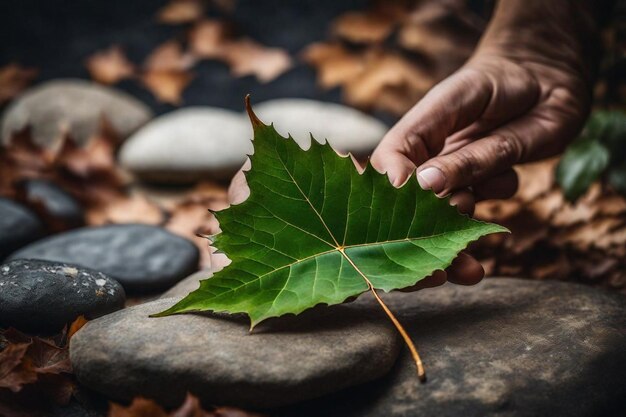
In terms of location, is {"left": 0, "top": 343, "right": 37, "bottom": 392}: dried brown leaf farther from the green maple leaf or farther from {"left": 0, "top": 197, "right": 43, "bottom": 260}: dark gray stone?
{"left": 0, "top": 197, "right": 43, "bottom": 260}: dark gray stone

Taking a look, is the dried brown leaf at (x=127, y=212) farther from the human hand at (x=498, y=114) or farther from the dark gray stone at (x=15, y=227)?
the human hand at (x=498, y=114)

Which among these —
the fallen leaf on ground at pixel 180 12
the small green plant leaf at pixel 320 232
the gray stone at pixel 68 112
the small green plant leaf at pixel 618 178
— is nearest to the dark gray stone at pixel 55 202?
the gray stone at pixel 68 112

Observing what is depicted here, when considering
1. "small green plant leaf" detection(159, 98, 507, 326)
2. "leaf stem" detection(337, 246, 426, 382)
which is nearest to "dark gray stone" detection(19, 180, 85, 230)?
"small green plant leaf" detection(159, 98, 507, 326)

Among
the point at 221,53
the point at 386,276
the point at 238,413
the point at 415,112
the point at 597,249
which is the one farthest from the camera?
the point at 221,53


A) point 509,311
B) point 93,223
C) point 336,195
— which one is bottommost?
point 93,223

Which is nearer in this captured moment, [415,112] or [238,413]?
[238,413]

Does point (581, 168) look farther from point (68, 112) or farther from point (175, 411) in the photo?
point (68, 112)

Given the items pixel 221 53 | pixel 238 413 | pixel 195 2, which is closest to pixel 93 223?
pixel 221 53

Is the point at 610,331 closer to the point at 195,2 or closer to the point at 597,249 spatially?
the point at 597,249
